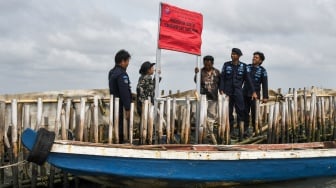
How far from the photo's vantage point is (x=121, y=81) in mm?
8453

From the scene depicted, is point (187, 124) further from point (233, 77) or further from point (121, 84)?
point (233, 77)

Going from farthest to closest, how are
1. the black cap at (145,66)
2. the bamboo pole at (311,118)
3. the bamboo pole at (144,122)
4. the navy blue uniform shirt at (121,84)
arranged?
1. the bamboo pole at (311,118)
2. the black cap at (145,66)
3. the bamboo pole at (144,122)
4. the navy blue uniform shirt at (121,84)

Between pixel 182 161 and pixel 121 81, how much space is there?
6.35 feet

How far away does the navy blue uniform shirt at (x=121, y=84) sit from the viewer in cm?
846

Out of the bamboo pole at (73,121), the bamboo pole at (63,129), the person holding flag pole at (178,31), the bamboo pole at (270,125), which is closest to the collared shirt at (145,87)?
the person holding flag pole at (178,31)

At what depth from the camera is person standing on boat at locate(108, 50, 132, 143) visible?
27.8 feet

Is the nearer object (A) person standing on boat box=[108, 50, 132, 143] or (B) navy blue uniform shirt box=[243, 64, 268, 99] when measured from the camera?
(A) person standing on boat box=[108, 50, 132, 143]

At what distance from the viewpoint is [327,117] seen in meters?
12.4

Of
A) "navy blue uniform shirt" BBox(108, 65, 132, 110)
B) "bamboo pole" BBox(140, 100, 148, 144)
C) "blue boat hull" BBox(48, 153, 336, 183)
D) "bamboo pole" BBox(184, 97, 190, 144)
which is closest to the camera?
"blue boat hull" BBox(48, 153, 336, 183)

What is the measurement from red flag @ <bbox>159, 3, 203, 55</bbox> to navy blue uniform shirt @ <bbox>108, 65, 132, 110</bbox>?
99cm

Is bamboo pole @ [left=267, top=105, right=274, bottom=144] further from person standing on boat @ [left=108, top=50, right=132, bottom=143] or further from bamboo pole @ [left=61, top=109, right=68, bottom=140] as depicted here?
bamboo pole @ [left=61, top=109, right=68, bottom=140]

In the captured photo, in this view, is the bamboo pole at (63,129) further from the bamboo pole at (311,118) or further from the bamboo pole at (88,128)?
the bamboo pole at (311,118)

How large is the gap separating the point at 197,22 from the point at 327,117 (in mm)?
5361

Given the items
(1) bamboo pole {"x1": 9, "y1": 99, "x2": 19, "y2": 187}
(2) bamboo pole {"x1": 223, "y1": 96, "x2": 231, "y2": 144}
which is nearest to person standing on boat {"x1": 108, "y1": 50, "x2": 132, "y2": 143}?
(1) bamboo pole {"x1": 9, "y1": 99, "x2": 19, "y2": 187}
